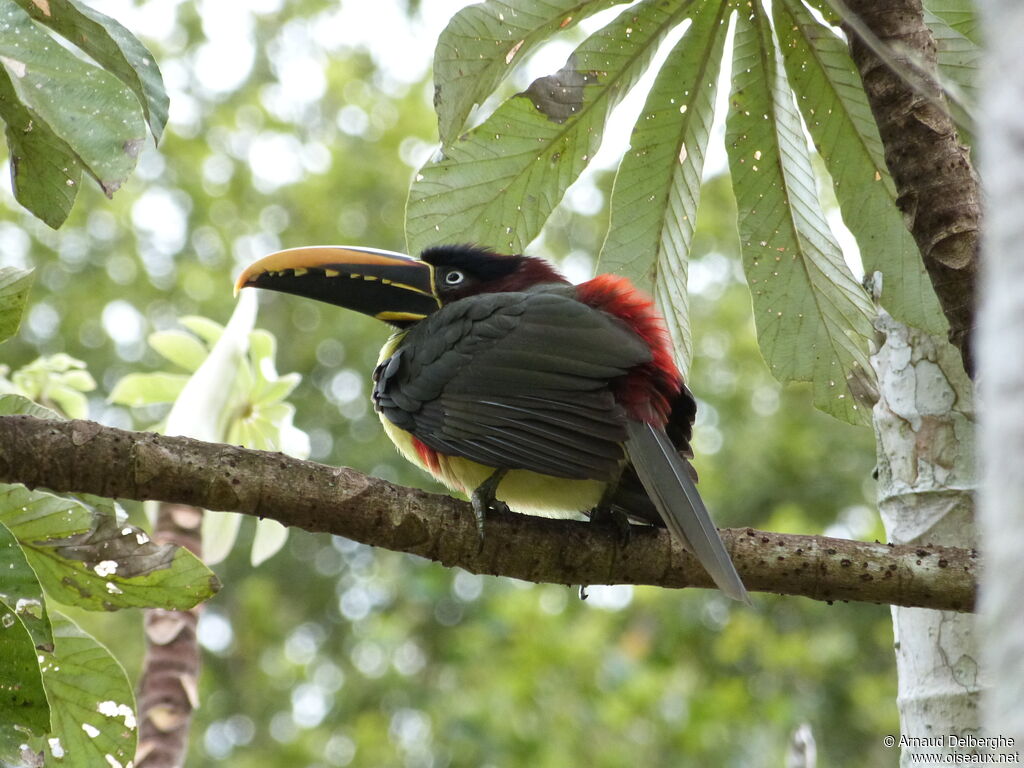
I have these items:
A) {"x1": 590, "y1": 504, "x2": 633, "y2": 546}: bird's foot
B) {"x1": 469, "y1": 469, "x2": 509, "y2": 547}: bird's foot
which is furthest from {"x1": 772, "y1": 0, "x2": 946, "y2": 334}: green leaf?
{"x1": 469, "y1": 469, "x2": 509, "y2": 547}: bird's foot

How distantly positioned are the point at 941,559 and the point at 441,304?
5.55 feet

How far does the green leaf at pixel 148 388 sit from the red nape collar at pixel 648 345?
1.38 metres

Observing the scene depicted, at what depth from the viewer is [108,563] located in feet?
7.23

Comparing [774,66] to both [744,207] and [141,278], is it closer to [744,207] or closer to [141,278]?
[744,207]

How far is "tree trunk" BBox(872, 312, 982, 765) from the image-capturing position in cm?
259

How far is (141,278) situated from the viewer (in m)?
13.1

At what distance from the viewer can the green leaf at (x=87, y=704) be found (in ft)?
7.19

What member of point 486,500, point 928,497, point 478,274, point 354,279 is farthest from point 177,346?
point 928,497

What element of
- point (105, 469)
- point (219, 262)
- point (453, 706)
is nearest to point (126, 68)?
point (105, 469)

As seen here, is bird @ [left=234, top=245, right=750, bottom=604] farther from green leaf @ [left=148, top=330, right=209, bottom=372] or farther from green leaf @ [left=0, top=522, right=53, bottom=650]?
green leaf @ [left=0, top=522, right=53, bottom=650]

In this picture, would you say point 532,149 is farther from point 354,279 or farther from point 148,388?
point 148,388

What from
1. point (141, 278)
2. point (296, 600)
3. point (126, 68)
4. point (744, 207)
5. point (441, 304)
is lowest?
point (296, 600)

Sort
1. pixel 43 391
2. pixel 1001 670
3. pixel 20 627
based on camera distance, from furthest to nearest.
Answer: pixel 43 391 → pixel 20 627 → pixel 1001 670

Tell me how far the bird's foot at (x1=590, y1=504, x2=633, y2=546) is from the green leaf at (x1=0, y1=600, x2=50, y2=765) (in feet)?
3.98
